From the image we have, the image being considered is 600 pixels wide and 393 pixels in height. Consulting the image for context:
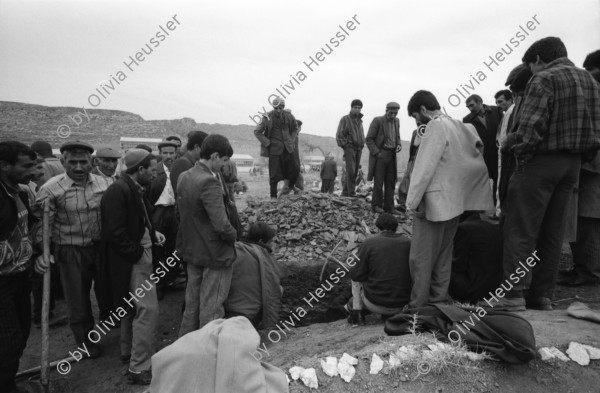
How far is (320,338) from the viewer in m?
3.66

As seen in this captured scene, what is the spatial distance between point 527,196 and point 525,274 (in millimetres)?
737

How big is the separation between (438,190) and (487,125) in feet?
9.34

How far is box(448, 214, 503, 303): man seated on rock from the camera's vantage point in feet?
11.4

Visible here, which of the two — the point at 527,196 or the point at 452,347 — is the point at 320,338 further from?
the point at 527,196

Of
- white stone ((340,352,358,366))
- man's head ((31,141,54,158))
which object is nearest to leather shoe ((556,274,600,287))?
white stone ((340,352,358,366))

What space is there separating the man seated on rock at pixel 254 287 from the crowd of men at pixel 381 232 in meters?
0.01

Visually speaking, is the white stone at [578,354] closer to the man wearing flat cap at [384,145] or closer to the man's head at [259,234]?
the man's head at [259,234]

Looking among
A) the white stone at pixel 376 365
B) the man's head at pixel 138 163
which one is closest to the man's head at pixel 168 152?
the man's head at pixel 138 163

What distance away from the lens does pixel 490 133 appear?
17.1 feet

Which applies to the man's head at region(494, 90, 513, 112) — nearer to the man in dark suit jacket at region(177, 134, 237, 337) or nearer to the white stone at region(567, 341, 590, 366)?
the white stone at region(567, 341, 590, 366)

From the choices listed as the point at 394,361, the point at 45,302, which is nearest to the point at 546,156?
the point at 394,361

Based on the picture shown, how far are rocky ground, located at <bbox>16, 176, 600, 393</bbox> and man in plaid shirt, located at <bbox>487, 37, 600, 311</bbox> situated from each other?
0.51 metres

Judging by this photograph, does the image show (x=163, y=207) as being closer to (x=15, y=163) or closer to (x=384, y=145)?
(x=15, y=163)

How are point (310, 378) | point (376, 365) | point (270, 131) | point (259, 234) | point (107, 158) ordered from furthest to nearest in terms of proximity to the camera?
1. point (270, 131)
2. point (107, 158)
3. point (259, 234)
4. point (376, 365)
5. point (310, 378)
